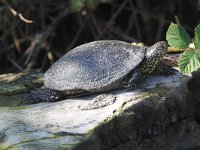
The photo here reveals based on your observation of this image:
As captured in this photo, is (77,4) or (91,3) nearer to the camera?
(77,4)

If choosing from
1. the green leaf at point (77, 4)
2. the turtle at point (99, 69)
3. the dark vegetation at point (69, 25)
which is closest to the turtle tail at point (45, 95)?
the turtle at point (99, 69)

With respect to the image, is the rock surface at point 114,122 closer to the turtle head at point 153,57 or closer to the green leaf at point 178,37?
the turtle head at point 153,57

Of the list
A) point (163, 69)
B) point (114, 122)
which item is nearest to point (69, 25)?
point (163, 69)

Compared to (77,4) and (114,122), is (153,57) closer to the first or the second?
(114,122)

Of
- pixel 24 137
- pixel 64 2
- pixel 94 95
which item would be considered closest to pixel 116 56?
pixel 94 95

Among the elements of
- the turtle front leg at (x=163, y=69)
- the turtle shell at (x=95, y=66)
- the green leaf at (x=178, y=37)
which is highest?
the green leaf at (x=178, y=37)

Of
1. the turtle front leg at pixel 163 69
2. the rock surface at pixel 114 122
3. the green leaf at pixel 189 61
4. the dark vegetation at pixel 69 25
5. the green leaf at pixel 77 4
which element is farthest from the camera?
the dark vegetation at pixel 69 25

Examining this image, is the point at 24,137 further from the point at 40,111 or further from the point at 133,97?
the point at 133,97
